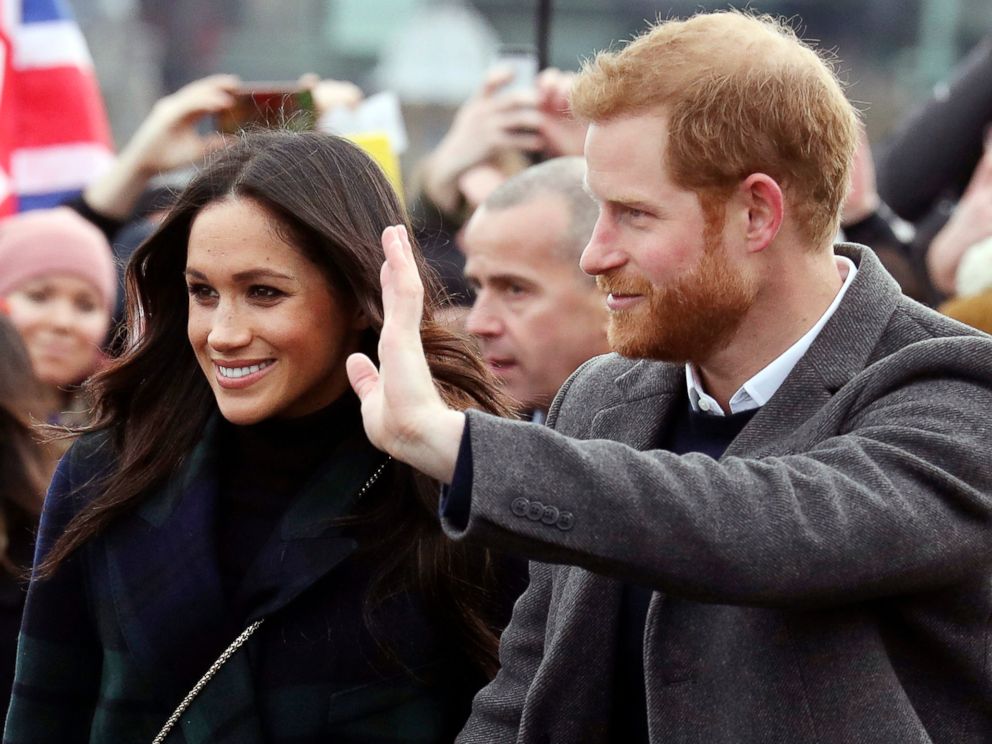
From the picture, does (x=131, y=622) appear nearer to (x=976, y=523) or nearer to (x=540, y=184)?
(x=976, y=523)

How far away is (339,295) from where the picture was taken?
3.19 metres

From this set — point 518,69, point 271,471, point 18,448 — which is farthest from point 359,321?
point 518,69

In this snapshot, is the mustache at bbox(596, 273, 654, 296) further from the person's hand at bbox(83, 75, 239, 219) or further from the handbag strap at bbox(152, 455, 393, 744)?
the person's hand at bbox(83, 75, 239, 219)

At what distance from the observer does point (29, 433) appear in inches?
171

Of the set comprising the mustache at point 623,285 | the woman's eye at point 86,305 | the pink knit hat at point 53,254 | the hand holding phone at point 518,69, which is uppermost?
the mustache at point 623,285

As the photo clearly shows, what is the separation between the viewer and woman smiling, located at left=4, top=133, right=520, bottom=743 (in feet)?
10.1

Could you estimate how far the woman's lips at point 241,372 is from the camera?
122 inches

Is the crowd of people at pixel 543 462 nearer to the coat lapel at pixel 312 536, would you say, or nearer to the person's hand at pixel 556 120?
the coat lapel at pixel 312 536

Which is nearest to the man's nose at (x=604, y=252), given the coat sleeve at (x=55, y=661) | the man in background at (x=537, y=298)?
the coat sleeve at (x=55, y=661)

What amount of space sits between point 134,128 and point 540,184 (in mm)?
10982

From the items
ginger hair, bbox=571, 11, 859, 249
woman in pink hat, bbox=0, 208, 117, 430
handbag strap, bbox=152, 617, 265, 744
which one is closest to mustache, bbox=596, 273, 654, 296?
ginger hair, bbox=571, 11, 859, 249

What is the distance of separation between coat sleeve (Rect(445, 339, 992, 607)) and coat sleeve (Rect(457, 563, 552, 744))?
67cm

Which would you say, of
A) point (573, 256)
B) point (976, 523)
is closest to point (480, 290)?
point (573, 256)

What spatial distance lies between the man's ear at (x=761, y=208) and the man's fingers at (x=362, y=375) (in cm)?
62
